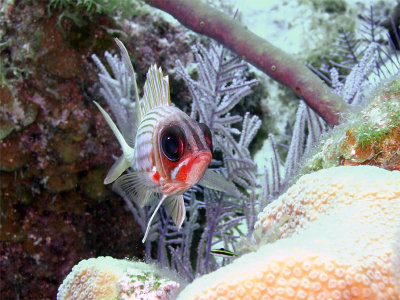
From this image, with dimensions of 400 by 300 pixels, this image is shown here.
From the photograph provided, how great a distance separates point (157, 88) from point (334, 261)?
4.77 ft

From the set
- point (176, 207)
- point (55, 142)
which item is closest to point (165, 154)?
point (176, 207)

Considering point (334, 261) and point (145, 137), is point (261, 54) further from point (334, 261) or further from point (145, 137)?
point (334, 261)

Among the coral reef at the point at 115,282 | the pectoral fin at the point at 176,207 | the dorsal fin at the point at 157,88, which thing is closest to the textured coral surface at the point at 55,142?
the dorsal fin at the point at 157,88

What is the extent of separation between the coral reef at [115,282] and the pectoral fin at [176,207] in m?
0.32

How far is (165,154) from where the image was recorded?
6.05 feet

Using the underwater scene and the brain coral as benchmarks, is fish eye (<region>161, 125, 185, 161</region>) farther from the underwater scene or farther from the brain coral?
the brain coral

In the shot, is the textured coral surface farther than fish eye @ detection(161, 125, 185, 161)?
Yes

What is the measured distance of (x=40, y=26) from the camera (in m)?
3.91

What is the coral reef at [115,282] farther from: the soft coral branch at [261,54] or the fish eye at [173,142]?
the soft coral branch at [261,54]

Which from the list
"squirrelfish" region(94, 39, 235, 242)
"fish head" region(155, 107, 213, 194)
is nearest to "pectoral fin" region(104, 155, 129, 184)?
"squirrelfish" region(94, 39, 235, 242)

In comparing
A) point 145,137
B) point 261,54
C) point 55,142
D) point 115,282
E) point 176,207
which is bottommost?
point 115,282

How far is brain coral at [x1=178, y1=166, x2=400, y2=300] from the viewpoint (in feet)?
3.71

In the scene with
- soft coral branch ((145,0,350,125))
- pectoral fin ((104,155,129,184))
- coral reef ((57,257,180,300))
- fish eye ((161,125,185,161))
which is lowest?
coral reef ((57,257,180,300))

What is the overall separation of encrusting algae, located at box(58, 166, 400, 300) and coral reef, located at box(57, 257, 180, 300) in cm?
57
